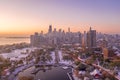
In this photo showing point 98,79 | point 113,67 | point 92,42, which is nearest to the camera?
point 98,79

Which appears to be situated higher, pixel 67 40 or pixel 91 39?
pixel 91 39

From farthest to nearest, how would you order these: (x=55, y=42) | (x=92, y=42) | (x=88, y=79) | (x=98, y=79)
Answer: (x=55, y=42)
(x=92, y=42)
(x=98, y=79)
(x=88, y=79)

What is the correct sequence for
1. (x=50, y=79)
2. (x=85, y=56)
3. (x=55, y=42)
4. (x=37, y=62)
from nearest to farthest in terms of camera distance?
(x=50, y=79), (x=37, y=62), (x=85, y=56), (x=55, y=42)

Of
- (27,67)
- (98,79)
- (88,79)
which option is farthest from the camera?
(27,67)

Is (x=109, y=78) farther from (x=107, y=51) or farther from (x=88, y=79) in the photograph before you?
(x=107, y=51)

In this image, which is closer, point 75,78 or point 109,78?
point 109,78

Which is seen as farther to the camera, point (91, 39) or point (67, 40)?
point (67, 40)

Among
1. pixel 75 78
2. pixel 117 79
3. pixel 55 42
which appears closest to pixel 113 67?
pixel 117 79

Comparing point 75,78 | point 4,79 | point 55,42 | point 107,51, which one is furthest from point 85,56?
point 55,42

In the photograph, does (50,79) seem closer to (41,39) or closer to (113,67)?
Answer: (113,67)
